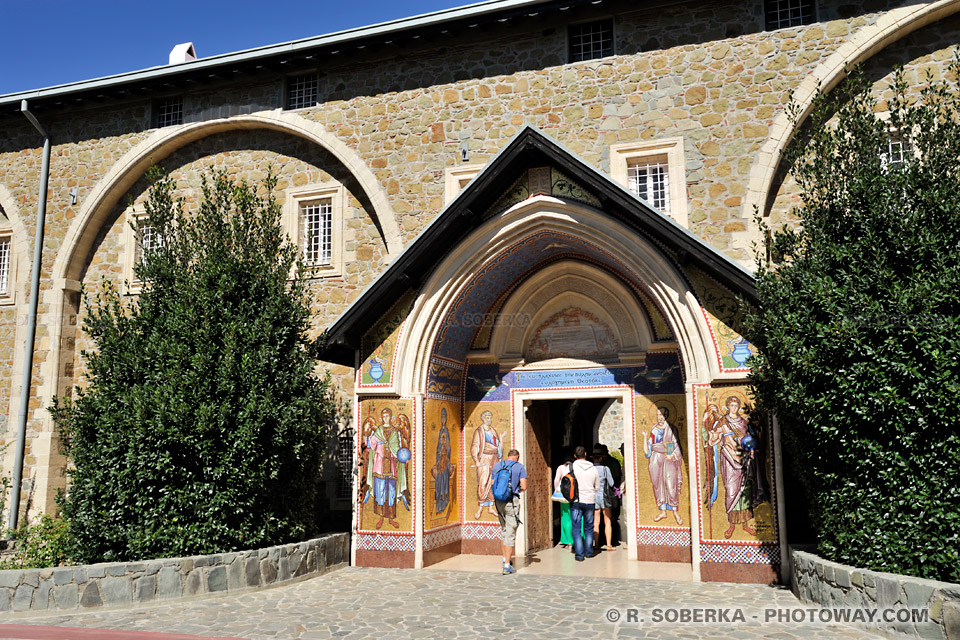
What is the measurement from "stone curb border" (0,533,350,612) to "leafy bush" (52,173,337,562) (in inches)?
→ 12.1

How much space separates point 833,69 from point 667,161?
8.84 feet

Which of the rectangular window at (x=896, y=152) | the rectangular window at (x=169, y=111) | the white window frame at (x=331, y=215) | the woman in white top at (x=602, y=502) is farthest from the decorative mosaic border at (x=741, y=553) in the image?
the rectangular window at (x=169, y=111)

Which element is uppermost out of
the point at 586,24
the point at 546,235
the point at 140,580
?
the point at 586,24

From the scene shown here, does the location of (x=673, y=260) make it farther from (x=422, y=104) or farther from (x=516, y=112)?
(x=422, y=104)

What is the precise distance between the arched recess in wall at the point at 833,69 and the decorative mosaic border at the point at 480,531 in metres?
6.05

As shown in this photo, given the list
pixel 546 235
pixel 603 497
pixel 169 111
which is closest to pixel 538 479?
pixel 603 497

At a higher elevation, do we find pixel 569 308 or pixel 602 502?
pixel 569 308

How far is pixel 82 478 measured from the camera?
9648 millimetres

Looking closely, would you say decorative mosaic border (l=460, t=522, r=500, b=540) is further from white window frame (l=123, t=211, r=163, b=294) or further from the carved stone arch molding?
white window frame (l=123, t=211, r=163, b=294)

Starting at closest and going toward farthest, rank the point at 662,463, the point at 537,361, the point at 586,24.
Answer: the point at 662,463 < the point at 537,361 < the point at 586,24

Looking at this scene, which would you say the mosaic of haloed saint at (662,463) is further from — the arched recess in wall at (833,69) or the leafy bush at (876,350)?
the arched recess in wall at (833,69)

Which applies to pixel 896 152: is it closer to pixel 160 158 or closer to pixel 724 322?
pixel 724 322

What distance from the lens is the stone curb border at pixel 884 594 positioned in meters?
6.40

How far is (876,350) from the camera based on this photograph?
287 inches
